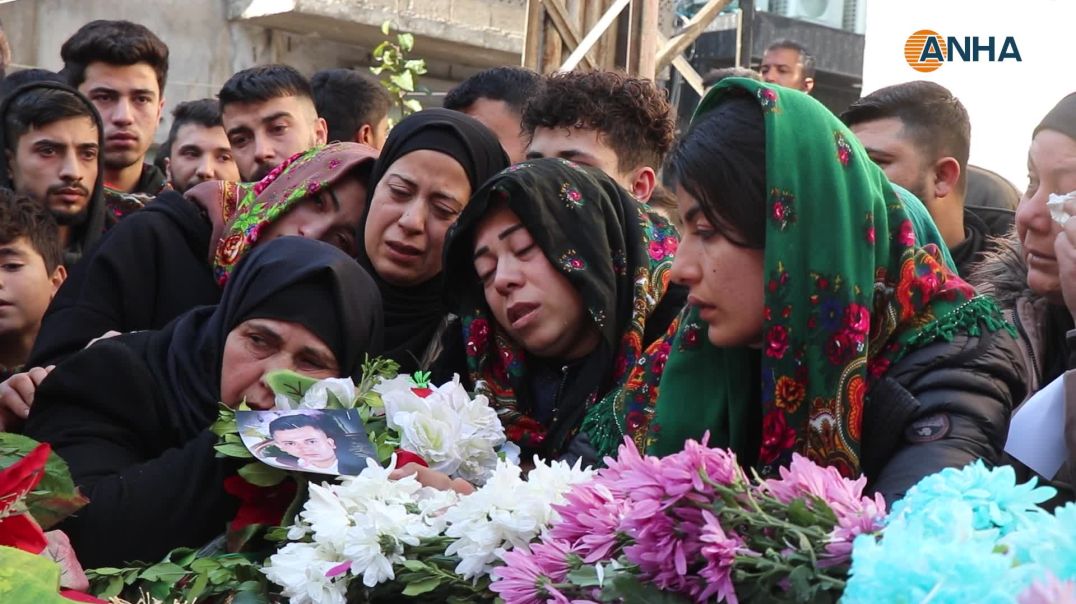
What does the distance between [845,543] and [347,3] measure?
901cm

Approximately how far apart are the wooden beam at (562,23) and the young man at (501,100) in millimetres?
2003

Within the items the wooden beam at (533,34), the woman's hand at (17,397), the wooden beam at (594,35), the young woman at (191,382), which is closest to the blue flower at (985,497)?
the young woman at (191,382)

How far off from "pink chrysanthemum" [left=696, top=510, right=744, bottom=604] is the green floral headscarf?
2.30 ft

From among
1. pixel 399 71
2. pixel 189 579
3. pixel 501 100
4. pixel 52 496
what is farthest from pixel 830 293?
pixel 399 71

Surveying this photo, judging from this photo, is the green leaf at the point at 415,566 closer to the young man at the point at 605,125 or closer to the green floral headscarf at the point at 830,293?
the green floral headscarf at the point at 830,293

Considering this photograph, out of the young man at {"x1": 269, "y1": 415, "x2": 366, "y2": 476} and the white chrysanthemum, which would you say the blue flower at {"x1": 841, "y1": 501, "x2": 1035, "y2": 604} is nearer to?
the white chrysanthemum

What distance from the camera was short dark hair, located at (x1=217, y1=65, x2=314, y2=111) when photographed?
16.1 ft

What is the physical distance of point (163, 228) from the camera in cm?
387

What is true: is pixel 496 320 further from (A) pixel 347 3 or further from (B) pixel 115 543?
(A) pixel 347 3

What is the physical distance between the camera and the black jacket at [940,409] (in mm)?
2094

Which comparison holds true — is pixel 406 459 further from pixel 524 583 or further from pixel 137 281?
pixel 137 281

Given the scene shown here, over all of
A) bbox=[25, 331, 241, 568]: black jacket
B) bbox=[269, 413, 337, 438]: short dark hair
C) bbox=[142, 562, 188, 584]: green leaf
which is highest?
bbox=[269, 413, 337, 438]: short dark hair

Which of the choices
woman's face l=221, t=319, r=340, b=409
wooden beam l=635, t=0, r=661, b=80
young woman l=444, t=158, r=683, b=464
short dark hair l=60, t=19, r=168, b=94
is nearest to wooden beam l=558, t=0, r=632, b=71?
wooden beam l=635, t=0, r=661, b=80

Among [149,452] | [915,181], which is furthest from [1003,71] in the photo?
[149,452]
